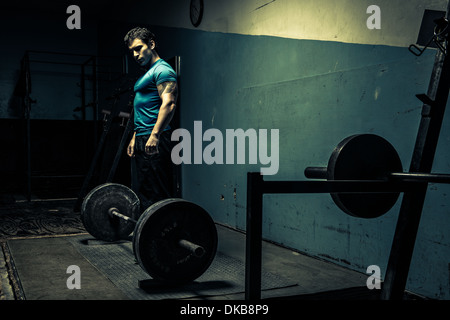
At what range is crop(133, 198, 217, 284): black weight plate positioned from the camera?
1947 millimetres

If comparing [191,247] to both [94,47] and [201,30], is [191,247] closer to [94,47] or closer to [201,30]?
[201,30]

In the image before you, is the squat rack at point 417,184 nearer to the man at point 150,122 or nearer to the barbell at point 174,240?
the barbell at point 174,240

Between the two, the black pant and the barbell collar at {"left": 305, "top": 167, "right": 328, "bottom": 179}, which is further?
the black pant

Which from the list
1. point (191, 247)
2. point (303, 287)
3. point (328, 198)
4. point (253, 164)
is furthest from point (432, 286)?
point (253, 164)

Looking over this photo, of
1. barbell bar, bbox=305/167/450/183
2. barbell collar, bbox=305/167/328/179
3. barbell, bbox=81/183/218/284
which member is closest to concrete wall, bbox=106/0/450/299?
barbell bar, bbox=305/167/450/183

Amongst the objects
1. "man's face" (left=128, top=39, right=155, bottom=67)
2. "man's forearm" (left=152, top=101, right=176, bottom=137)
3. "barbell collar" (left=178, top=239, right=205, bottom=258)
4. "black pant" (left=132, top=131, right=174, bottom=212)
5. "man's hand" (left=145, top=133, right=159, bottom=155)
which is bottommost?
"barbell collar" (left=178, top=239, right=205, bottom=258)

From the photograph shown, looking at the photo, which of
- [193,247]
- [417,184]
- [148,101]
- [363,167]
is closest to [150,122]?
[148,101]

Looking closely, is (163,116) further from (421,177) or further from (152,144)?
(421,177)

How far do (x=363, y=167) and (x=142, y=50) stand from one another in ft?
4.94

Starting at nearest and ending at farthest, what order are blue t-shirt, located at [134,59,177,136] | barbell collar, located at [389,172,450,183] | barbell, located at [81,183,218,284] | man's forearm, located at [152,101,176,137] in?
barbell collar, located at [389,172,450,183] → barbell, located at [81,183,218,284] → man's forearm, located at [152,101,176,137] → blue t-shirt, located at [134,59,177,136]

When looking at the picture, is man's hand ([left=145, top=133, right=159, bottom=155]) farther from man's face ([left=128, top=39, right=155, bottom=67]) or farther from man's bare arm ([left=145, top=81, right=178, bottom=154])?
man's face ([left=128, top=39, right=155, bottom=67])

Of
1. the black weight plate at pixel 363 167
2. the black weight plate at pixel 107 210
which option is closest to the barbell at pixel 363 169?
the black weight plate at pixel 363 167

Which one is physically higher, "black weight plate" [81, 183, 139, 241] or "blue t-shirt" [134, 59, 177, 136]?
"blue t-shirt" [134, 59, 177, 136]

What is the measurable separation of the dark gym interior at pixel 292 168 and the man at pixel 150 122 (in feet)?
1.56
